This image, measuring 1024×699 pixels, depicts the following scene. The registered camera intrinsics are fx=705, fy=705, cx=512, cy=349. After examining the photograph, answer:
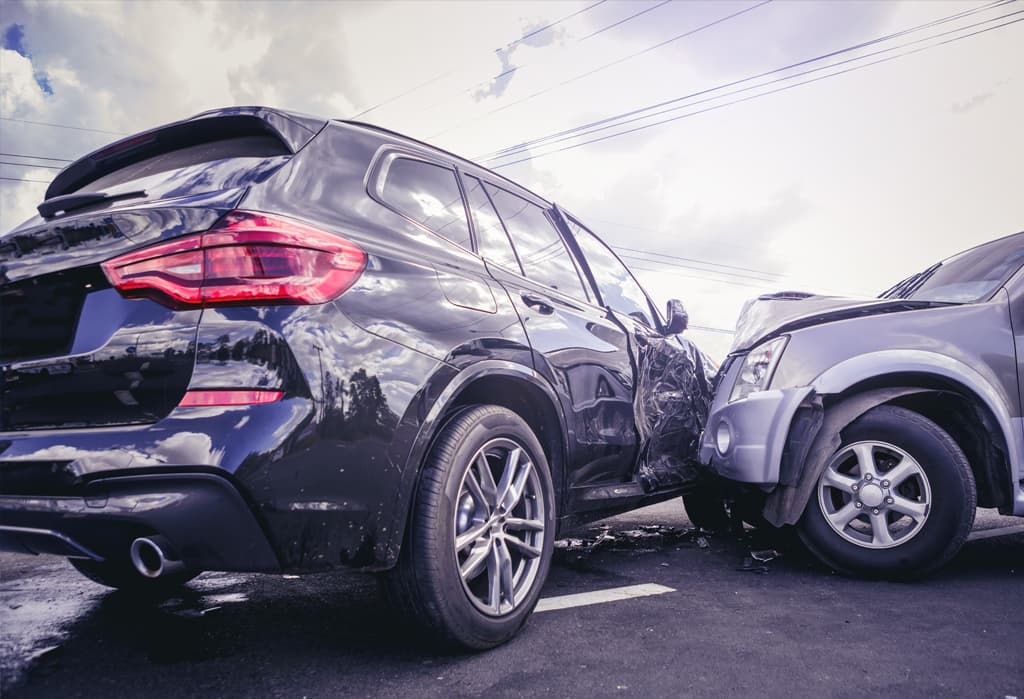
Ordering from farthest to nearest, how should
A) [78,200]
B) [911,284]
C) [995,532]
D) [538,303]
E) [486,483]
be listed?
[995,532] < [911,284] < [538,303] < [486,483] < [78,200]

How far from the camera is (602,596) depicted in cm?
317

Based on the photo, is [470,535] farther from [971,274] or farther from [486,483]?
[971,274]

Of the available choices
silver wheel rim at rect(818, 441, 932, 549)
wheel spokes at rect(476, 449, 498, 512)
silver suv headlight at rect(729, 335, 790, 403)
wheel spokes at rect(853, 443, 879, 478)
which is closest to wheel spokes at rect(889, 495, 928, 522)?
silver wheel rim at rect(818, 441, 932, 549)

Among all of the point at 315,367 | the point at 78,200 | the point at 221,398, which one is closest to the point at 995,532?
the point at 315,367

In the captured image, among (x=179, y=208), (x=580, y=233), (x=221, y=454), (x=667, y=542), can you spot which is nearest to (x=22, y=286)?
(x=179, y=208)

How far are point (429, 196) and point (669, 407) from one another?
206 cm

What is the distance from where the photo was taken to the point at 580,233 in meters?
3.94

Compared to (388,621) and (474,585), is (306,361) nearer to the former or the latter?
(474,585)

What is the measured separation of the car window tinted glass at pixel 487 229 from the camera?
2951mm

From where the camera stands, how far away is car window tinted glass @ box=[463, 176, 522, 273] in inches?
116

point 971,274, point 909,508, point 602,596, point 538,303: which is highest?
point 971,274

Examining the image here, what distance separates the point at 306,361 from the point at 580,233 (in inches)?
92.3

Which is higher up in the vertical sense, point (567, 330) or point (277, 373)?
point (567, 330)

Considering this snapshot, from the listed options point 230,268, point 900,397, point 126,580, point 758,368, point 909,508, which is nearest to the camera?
point 230,268
